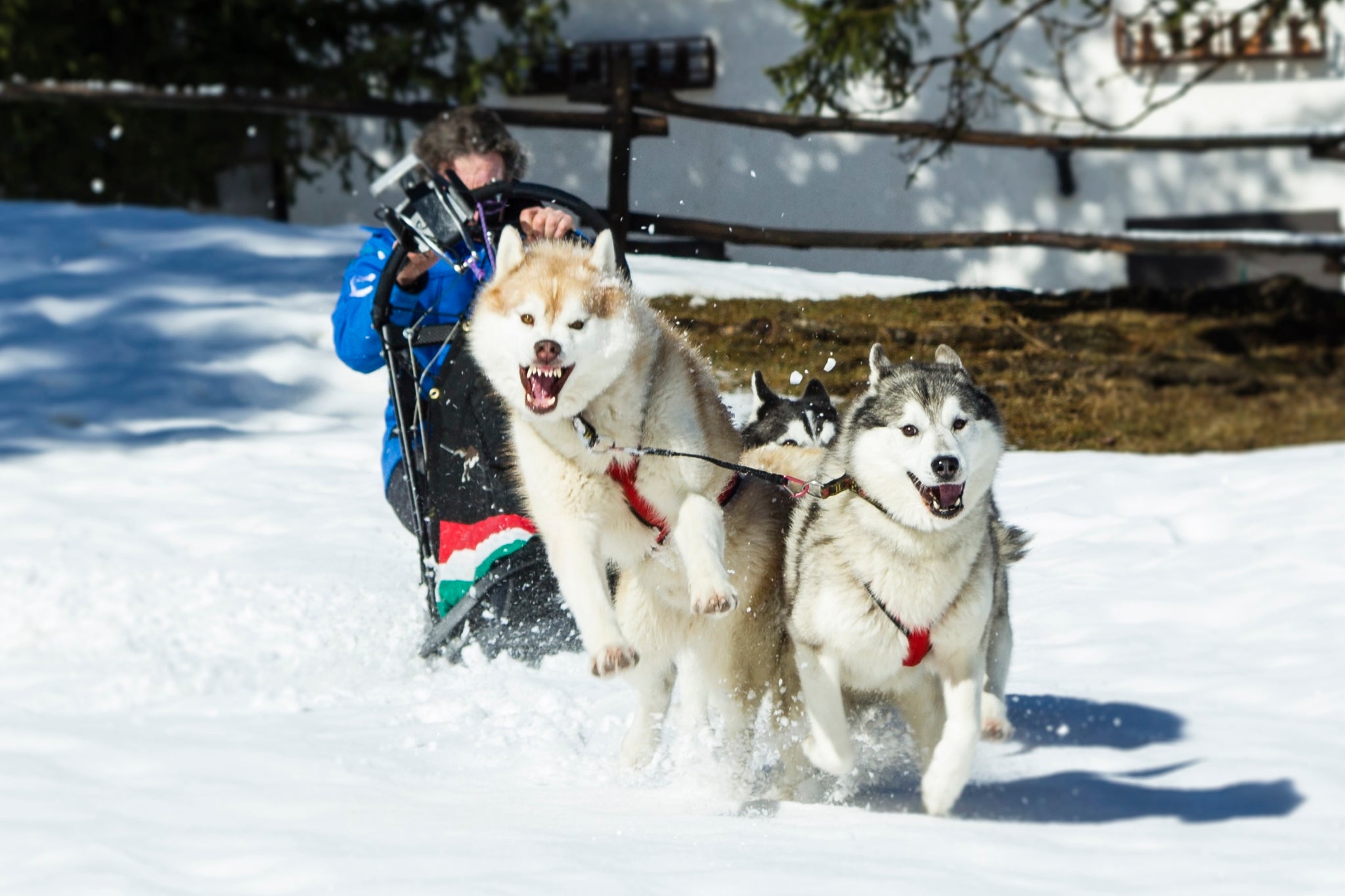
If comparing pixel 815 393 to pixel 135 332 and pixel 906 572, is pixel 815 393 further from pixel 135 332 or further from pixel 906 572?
pixel 135 332

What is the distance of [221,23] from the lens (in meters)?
11.9

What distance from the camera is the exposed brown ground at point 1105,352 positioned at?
5.04 m

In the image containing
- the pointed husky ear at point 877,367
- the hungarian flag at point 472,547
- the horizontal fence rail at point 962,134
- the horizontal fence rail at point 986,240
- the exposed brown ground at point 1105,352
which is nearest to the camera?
the pointed husky ear at point 877,367

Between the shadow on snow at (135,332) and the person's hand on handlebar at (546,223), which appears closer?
the person's hand on handlebar at (546,223)

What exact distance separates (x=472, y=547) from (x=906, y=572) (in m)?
1.48

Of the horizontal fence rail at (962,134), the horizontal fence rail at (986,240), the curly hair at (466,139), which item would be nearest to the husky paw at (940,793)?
the curly hair at (466,139)

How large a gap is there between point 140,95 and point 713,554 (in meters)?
8.57

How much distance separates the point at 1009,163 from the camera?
12.4 m

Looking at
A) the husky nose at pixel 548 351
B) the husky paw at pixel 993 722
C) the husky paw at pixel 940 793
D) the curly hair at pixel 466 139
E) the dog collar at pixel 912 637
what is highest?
the curly hair at pixel 466 139

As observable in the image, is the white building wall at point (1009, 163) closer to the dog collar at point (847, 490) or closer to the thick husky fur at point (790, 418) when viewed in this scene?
the thick husky fur at point (790, 418)

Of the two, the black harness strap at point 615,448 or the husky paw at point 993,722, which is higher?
the black harness strap at point 615,448

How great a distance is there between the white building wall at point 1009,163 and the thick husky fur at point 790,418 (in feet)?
20.5

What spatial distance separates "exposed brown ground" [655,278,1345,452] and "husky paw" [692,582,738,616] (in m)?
1.30

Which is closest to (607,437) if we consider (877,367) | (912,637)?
(877,367)
